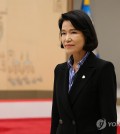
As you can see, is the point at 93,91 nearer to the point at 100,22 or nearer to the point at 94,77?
the point at 94,77

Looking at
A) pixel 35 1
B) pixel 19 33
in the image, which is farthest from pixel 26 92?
pixel 35 1

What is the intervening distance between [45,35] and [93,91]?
3820 millimetres

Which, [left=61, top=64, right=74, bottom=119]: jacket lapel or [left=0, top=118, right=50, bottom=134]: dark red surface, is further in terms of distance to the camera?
[left=0, top=118, right=50, bottom=134]: dark red surface

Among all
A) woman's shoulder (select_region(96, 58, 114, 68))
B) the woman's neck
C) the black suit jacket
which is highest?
the woman's neck

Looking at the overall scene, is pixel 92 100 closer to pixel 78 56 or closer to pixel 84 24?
pixel 78 56

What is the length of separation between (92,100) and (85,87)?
2.7 inches

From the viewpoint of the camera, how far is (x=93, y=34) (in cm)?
151

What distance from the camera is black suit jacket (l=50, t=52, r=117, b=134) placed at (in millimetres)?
1452

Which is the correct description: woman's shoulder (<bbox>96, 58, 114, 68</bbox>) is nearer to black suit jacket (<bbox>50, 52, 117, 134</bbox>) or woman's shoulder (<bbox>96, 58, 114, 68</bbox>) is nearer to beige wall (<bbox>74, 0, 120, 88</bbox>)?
black suit jacket (<bbox>50, 52, 117, 134</bbox>)

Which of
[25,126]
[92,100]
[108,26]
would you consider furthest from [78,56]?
[108,26]

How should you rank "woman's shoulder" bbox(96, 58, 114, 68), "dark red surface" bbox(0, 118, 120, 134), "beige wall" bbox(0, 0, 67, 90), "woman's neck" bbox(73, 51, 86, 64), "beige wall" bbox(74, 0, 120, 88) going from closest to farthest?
"woman's shoulder" bbox(96, 58, 114, 68) < "woman's neck" bbox(73, 51, 86, 64) < "dark red surface" bbox(0, 118, 120, 134) < "beige wall" bbox(0, 0, 67, 90) < "beige wall" bbox(74, 0, 120, 88)

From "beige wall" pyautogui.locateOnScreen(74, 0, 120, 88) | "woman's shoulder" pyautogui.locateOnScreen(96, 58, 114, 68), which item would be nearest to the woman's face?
Answer: "woman's shoulder" pyautogui.locateOnScreen(96, 58, 114, 68)

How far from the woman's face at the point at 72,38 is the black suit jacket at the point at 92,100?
83 mm

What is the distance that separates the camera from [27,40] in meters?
5.20
